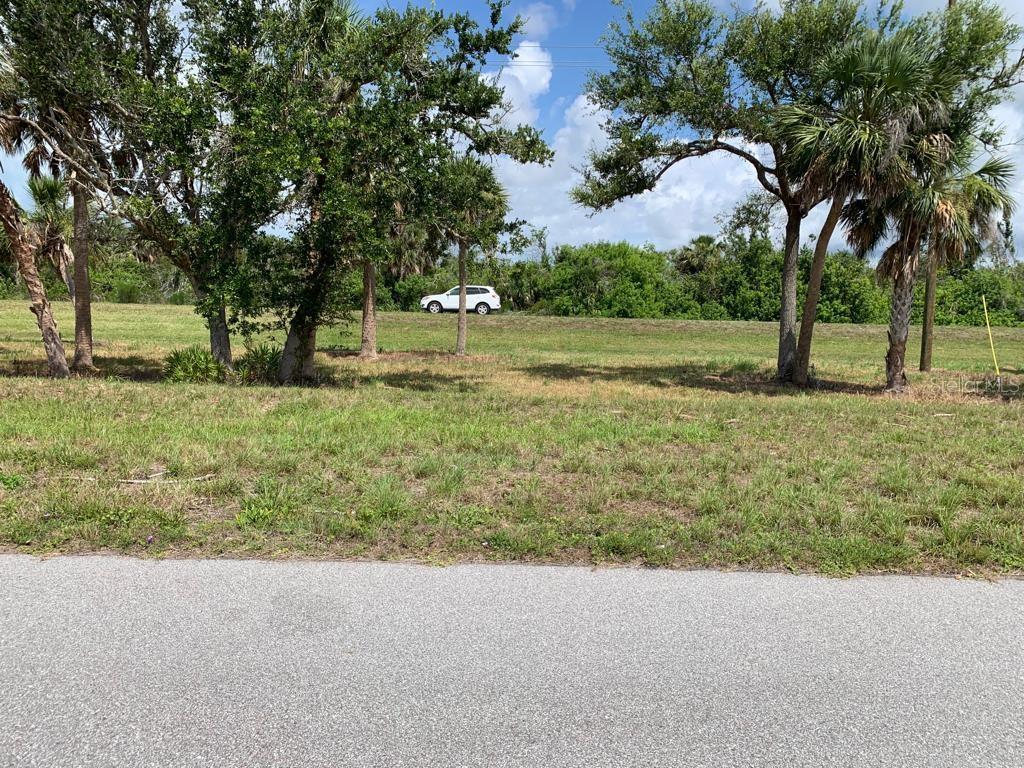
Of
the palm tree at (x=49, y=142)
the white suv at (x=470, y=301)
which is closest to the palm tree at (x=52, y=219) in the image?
the palm tree at (x=49, y=142)

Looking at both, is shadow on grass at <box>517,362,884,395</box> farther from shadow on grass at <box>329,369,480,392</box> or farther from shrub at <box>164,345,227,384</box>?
shrub at <box>164,345,227,384</box>

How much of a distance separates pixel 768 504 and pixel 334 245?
862cm

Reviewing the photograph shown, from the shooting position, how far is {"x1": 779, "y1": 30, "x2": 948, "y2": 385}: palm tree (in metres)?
11.7

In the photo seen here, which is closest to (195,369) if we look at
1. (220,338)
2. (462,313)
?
(220,338)

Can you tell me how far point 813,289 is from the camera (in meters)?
13.9

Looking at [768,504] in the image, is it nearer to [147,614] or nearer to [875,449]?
[875,449]

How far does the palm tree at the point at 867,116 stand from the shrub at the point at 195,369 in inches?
427

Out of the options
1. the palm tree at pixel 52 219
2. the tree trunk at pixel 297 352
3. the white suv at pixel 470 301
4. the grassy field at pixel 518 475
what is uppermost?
the palm tree at pixel 52 219

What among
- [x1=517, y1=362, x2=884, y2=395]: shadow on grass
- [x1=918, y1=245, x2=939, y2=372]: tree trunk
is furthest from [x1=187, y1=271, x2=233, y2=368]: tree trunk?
[x1=918, y1=245, x2=939, y2=372]: tree trunk

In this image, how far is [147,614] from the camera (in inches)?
140

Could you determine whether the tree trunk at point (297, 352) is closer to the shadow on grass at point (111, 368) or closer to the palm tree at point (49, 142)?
the shadow on grass at point (111, 368)

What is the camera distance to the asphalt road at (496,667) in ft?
8.54

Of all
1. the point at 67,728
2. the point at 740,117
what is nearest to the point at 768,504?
the point at 67,728

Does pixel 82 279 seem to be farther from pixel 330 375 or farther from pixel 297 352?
Result: pixel 330 375
